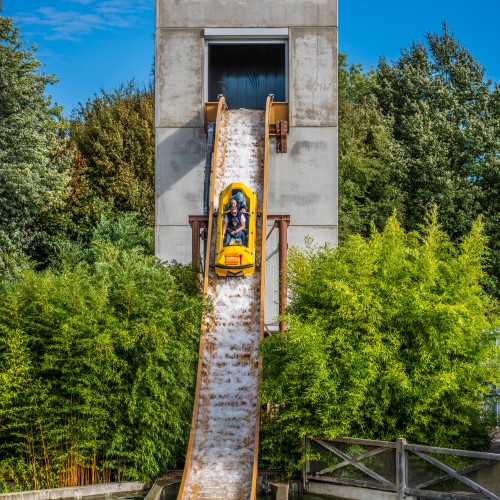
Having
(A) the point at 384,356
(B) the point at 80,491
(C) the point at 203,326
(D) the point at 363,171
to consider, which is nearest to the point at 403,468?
(A) the point at 384,356

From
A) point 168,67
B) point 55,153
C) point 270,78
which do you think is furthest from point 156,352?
point 55,153

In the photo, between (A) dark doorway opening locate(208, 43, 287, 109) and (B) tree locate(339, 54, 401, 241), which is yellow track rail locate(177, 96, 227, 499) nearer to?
(A) dark doorway opening locate(208, 43, 287, 109)

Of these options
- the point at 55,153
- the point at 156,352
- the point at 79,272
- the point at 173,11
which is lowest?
the point at 156,352

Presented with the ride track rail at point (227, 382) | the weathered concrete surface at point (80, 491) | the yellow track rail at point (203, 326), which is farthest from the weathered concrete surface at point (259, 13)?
the weathered concrete surface at point (80, 491)

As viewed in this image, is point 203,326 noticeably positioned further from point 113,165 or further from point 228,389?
point 113,165

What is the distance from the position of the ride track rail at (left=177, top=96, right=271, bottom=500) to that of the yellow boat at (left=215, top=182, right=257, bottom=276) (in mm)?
212

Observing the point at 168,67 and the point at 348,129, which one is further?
the point at 348,129

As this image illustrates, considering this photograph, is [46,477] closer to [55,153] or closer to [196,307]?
[196,307]

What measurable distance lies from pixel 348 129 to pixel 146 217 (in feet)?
26.0

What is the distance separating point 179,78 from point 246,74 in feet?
13.5

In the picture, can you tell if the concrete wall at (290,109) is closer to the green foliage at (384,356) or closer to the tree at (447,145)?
the green foliage at (384,356)

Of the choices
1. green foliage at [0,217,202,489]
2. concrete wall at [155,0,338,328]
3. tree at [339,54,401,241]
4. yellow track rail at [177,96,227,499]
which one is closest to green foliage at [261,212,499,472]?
yellow track rail at [177,96,227,499]

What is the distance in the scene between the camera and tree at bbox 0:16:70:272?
25.9m

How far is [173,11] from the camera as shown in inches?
900
